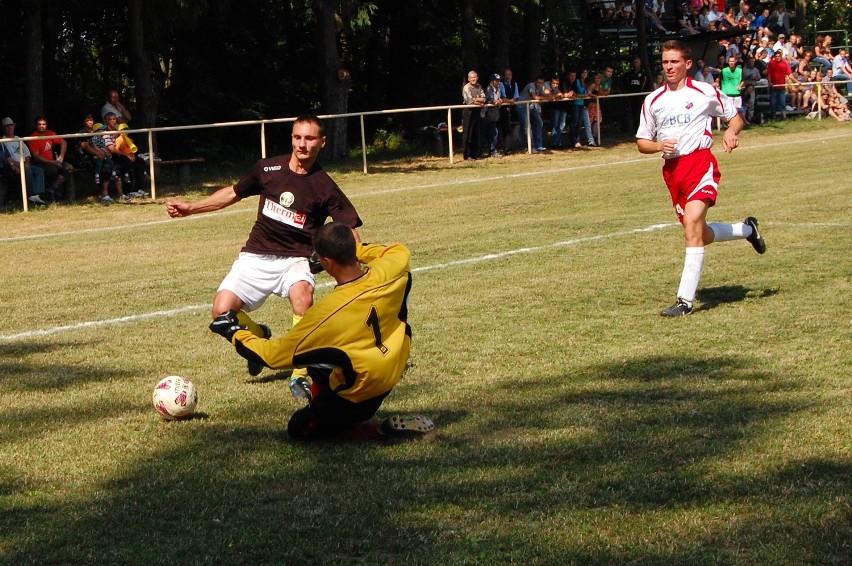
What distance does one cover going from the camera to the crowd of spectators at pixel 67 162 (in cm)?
1909

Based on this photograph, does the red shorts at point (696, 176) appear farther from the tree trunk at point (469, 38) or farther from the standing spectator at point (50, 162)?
the tree trunk at point (469, 38)

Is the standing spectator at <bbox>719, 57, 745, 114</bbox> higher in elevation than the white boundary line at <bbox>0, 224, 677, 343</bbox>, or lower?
higher

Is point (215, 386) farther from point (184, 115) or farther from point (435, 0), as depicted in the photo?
point (435, 0)

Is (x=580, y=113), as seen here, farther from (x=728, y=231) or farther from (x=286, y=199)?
(x=286, y=199)

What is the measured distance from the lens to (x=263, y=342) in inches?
228

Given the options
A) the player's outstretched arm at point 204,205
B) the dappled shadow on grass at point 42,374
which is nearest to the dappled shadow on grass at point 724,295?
the player's outstretched arm at point 204,205

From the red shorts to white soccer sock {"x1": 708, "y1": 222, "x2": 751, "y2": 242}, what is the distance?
0.56m

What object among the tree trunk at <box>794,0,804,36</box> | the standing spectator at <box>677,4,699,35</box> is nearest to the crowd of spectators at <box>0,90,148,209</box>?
the standing spectator at <box>677,4,699,35</box>

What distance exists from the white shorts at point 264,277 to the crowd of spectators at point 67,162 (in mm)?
12395

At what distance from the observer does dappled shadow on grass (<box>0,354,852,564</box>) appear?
4.48 metres

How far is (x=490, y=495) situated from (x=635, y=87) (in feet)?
94.4

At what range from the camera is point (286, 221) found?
7.46m

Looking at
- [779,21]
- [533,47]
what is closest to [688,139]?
[533,47]

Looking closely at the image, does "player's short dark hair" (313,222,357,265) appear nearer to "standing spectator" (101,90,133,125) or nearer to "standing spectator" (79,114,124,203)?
"standing spectator" (79,114,124,203)
